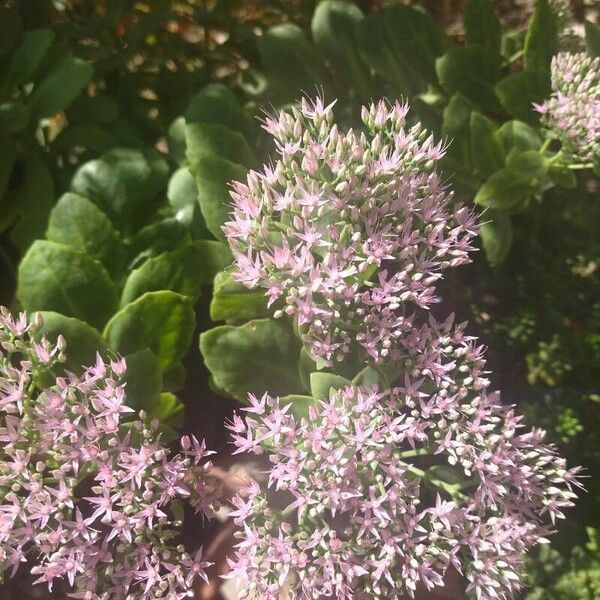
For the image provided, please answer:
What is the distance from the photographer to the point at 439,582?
2.34 ft

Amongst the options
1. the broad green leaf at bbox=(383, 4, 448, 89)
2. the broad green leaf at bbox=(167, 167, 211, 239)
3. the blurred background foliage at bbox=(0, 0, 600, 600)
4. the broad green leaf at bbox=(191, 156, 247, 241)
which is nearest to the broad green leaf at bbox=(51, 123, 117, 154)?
the blurred background foliage at bbox=(0, 0, 600, 600)

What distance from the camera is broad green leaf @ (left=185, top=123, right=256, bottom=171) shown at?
3.24ft

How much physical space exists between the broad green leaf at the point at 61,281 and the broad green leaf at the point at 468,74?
66 cm

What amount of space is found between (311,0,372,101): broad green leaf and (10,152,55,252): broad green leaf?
53 cm

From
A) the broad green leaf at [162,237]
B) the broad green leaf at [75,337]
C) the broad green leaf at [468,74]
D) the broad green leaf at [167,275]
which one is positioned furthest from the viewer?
the broad green leaf at [468,74]

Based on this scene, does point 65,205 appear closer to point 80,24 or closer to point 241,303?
point 241,303

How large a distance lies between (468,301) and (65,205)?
81 cm

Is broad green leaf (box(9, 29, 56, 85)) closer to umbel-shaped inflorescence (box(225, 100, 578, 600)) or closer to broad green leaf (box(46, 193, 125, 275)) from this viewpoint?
broad green leaf (box(46, 193, 125, 275))

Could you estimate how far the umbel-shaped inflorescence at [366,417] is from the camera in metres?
0.71

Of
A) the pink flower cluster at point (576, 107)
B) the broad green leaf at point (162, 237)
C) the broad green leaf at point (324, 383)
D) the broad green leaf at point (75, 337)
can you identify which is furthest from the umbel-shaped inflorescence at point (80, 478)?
the pink flower cluster at point (576, 107)

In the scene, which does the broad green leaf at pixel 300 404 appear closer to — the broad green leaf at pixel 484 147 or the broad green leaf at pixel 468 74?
the broad green leaf at pixel 484 147

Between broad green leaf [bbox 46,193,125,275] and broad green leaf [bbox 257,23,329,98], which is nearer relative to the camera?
broad green leaf [bbox 46,193,125,275]

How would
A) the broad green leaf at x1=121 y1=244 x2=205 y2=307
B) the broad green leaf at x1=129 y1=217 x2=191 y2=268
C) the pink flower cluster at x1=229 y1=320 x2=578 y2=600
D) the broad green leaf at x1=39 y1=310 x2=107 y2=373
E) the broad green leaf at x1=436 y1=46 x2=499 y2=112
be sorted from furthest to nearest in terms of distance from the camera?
the broad green leaf at x1=436 y1=46 x2=499 y2=112 → the broad green leaf at x1=129 y1=217 x2=191 y2=268 → the broad green leaf at x1=121 y1=244 x2=205 y2=307 → the broad green leaf at x1=39 y1=310 x2=107 y2=373 → the pink flower cluster at x1=229 y1=320 x2=578 y2=600

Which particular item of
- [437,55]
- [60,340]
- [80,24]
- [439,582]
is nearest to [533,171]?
[437,55]
